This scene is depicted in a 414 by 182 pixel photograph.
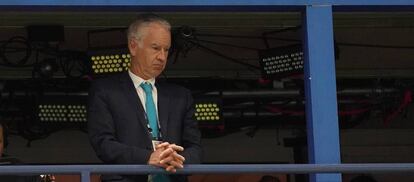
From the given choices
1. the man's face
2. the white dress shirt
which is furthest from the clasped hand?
the man's face

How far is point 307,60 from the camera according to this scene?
3906 millimetres

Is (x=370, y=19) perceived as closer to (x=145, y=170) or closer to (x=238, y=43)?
(x=238, y=43)

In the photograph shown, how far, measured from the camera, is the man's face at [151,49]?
3615 mm

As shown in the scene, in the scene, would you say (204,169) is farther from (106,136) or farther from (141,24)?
(141,24)

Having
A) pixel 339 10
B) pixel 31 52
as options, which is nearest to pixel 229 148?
pixel 31 52

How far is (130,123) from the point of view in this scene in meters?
3.53

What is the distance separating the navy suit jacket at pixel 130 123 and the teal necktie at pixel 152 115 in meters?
0.03

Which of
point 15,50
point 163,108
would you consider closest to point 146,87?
point 163,108

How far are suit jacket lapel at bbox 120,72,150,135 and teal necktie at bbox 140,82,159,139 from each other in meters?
0.04

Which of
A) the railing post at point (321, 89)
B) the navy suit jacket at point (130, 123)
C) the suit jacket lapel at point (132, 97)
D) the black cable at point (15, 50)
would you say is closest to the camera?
the navy suit jacket at point (130, 123)

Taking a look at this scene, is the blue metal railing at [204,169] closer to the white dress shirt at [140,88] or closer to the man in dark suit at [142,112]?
the man in dark suit at [142,112]

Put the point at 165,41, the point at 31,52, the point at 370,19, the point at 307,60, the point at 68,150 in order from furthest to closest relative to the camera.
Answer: the point at 68,150
the point at 31,52
the point at 370,19
the point at 307,60
the point at 165,41

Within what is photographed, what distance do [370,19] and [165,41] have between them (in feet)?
7.39

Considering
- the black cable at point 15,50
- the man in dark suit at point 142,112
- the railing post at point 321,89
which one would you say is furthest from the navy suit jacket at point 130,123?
the black cable at point 15,50
